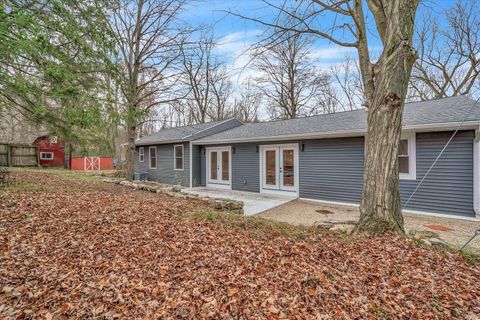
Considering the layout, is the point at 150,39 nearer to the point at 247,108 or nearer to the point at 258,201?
the point at 258,201

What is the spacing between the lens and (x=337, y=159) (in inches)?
331

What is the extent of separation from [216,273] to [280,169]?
7.62 metres

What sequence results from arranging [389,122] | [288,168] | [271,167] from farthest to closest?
1. [271,167]
2. [288,168]
3. [389,122]

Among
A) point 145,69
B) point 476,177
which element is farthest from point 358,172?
point 145,69

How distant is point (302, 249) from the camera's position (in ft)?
10.3

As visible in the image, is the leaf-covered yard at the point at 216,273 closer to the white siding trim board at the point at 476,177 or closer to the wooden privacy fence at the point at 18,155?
the white siding trim board at the point at 476,177

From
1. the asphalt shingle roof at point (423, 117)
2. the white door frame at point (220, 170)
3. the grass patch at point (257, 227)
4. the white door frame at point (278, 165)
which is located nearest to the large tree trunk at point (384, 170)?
the grass patch at point (257, 227)

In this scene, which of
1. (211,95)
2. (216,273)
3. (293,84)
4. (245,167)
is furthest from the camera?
(211,95)

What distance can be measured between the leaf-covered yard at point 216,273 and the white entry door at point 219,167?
25.2 feet

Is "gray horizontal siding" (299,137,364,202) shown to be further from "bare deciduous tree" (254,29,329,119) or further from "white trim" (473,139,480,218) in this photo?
"bare deciduous tree" (254,29,329,119)

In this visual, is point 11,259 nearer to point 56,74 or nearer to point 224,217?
point 224,217

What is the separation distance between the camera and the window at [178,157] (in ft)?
42.8

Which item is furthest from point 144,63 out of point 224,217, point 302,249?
point 302,249

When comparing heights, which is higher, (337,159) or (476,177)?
(337,159)
